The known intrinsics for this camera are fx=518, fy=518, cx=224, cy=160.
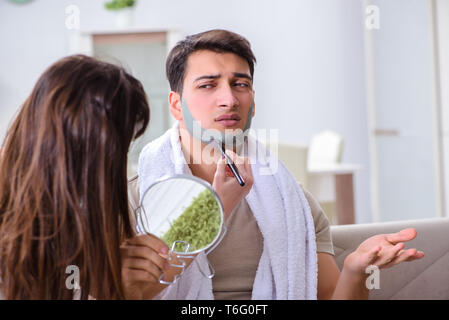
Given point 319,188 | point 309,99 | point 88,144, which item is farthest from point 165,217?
point 309,99

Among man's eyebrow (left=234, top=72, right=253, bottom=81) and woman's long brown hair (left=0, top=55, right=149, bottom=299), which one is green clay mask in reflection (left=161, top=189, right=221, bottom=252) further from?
man's eyebrow (left=234, top=72, right=253, bottom=81)

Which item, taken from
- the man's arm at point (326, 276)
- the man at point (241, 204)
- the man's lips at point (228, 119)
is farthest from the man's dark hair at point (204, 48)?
the man's arm at point (326, 276)

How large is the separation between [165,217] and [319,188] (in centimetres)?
175

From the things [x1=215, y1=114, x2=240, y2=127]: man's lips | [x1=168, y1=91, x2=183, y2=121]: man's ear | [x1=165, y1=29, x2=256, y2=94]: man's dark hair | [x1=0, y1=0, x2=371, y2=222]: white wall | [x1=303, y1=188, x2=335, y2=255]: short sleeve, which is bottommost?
[x1=303, y1=188, x2=335, y2=255]: short sleeve

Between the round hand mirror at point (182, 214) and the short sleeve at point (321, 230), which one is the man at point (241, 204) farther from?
the round hand mirror at point (182, 214)

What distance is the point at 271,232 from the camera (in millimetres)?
861

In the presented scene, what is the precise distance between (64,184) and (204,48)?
395 mm

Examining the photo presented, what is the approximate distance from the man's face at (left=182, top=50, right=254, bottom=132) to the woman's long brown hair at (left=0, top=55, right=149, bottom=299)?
0.24m

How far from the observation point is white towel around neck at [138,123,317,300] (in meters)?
0.83

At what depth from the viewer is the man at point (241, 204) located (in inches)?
33.1

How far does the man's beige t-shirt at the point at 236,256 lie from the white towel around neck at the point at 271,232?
0.02m

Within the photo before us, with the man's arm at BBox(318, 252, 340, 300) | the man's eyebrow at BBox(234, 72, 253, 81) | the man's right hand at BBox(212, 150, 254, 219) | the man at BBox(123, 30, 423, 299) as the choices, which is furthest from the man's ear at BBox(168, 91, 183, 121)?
the man's arm at BBox(318, 252, 340, 300)
